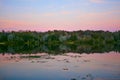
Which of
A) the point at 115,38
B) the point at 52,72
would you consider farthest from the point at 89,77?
the point at 115,38

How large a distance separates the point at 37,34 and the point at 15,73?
35.0 meters

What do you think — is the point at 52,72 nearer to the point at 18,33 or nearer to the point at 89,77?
the point at 89,77

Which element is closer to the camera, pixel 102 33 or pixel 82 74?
pixel 82 74

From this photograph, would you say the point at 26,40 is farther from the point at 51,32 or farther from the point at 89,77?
the point at 89,77

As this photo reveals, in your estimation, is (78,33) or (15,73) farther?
(78,33)

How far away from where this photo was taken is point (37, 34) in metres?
44.0

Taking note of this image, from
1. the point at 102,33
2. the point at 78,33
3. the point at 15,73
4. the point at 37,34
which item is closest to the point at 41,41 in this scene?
the point at 37,34

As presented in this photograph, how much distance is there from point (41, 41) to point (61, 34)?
142 inches

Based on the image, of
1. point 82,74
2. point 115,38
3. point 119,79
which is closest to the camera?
point 119,79

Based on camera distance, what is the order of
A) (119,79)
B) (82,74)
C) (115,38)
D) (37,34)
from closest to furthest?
(119,79) → (82,74) → (115,38) → (37,34)

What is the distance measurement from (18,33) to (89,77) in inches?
1395

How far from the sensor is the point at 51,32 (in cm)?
4456

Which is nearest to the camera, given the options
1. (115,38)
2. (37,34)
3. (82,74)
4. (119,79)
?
(119,79)

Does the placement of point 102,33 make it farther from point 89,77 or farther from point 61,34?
point 89,77
